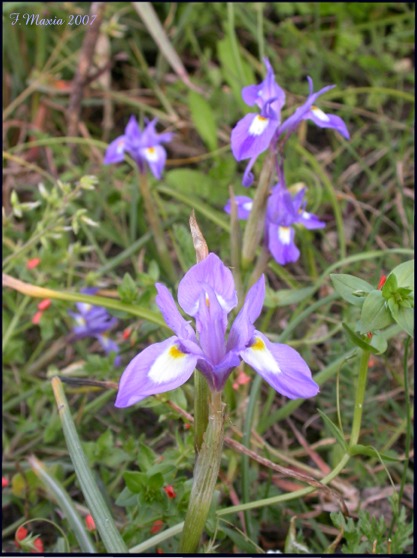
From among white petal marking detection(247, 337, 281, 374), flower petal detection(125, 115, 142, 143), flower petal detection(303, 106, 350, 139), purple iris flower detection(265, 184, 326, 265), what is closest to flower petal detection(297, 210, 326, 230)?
purple iris flower detection(265, 184, 326, 265)

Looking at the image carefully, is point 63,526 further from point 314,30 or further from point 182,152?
point 314,30

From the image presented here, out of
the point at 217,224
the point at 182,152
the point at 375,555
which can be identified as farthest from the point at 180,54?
the point at 375,555

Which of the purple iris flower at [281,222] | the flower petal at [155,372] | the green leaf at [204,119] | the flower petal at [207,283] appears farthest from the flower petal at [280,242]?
the green leaf at [204,119]

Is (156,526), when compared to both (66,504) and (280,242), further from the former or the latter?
(280,242)

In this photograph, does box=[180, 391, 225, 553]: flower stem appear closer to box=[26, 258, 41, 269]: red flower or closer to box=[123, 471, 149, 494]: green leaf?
box=[123, 471, 149, 494]: green leaf

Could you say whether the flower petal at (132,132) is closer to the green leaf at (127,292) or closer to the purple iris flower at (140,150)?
the purple iris flower at (140,150)

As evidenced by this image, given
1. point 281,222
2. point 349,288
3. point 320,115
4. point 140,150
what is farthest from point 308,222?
point 140,150
